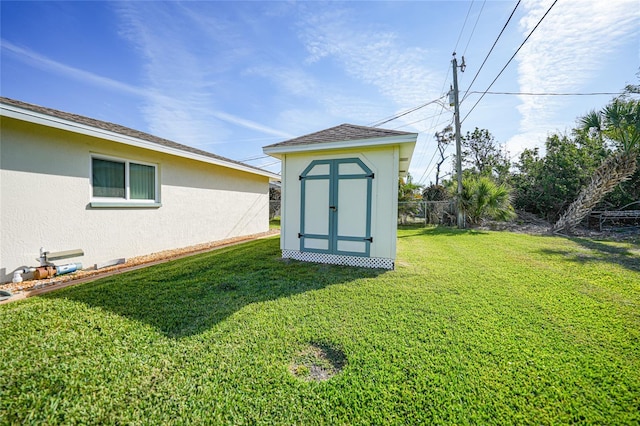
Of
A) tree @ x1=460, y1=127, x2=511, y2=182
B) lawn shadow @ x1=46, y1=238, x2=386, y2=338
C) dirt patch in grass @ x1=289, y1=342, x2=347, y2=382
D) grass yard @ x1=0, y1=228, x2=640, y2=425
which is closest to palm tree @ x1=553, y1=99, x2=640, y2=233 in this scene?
grass yard @ x1=0, y1=228, x2=640, y2=425

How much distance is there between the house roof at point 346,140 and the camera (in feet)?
15.1

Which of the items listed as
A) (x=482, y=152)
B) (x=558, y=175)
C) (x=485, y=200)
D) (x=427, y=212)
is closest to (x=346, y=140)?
(x=485, y=200)

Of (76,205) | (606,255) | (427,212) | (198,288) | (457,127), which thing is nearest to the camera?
(198,288)

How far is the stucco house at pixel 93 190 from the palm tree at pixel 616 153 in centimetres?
1343

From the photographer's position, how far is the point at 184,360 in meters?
2.11

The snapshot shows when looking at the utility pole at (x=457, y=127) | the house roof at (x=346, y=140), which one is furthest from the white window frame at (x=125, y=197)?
the utility pole at (x=457, y=127)

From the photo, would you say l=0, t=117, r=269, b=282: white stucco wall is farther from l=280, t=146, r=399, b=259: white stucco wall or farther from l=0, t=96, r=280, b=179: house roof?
l=280, t=146, r=399, b=259: white stucco wall

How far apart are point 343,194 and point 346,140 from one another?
1081mm

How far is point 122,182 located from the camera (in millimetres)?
5723

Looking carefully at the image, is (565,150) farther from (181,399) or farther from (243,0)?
(181,399)

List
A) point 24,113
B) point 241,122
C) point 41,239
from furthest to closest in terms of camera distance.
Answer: point 241,122 → point 41,239 → point 24,113

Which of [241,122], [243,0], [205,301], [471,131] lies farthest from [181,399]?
[471,131]

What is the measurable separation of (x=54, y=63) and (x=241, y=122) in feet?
35.8

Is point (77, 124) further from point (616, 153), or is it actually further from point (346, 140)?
point (616, 153)
